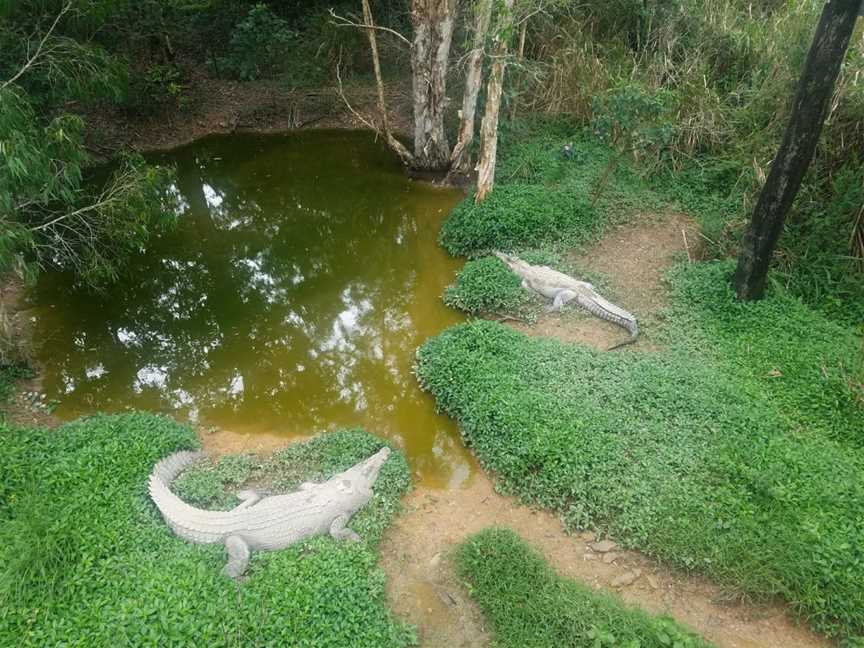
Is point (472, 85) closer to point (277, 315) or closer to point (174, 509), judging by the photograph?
point (277, 315)

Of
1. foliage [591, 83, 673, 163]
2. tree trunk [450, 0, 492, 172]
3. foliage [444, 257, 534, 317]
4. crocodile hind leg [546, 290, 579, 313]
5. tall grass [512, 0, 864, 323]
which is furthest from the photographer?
foliage [591, 83, 673, 163]

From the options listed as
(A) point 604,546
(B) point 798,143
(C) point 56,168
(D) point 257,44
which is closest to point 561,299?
(B) point 798,143

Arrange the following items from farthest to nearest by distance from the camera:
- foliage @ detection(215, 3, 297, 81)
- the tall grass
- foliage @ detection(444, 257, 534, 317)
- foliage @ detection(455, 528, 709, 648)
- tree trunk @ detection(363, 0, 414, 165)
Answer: foliage @ detection(215, 3, 297, 81), tree trunk @ detection(363, 0, 414, 165), foliage @ detection(444, 257, 534, 317), the tall grass, foliage @ detection(455, 528, 709, 648)

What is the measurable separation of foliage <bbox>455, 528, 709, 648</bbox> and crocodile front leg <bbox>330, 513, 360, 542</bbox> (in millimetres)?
817

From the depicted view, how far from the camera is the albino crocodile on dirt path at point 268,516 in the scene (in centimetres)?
447

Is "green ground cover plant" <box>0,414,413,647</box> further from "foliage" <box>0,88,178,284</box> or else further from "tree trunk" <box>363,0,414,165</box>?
"tree trunk" <box>363,0,414,165</box>

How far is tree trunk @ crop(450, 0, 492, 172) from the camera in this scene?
7656mm

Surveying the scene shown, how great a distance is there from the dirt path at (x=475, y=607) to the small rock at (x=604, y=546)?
3 cm

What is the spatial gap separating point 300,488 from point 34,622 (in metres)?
1.94

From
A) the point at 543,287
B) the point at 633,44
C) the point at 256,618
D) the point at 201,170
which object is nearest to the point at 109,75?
the point at 201,170

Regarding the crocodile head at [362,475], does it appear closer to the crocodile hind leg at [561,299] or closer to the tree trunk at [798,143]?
the crocodile hind leg at [561,299]

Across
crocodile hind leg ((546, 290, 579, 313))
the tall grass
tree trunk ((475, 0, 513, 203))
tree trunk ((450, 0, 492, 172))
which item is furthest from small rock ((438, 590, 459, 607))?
tree trunk ((450, 0, 492, 172))

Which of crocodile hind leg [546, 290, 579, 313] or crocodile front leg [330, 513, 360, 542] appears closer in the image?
crocodile front leg [330, 513, 360, 542]

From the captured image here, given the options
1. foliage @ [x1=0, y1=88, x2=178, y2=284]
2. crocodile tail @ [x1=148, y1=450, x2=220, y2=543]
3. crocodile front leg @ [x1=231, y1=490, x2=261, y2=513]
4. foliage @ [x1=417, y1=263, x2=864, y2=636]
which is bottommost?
crocodile front leg @ [x1=231, y1=490, x2=261, y2=513]
